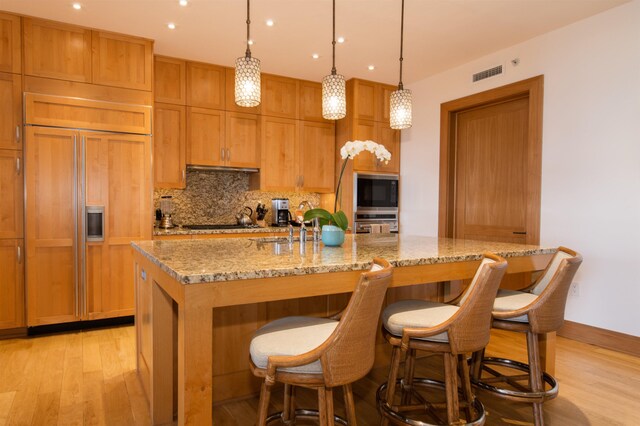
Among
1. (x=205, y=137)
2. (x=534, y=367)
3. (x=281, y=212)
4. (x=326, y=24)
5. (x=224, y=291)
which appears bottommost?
(x=534, y=367)

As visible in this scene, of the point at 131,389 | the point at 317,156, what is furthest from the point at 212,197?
the point at 131,389

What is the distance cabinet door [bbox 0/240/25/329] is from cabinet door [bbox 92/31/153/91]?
1.58 m

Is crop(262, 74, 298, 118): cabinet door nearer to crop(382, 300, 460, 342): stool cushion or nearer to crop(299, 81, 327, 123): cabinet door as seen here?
crop(299, 81, 327, 123): cabinet door

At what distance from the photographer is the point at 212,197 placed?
4793 mm

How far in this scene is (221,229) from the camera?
4070mm

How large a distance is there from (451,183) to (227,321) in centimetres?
334

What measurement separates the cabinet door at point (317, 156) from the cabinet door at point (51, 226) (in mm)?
2427

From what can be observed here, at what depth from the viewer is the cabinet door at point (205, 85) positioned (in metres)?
4.34

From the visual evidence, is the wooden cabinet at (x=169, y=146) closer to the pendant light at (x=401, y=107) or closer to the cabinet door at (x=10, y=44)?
the cabinet door at (x=10, y=44)

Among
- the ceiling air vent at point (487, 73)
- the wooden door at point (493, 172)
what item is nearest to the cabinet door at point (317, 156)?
the wooden door at point (493, 172)

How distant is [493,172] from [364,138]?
4.98ft

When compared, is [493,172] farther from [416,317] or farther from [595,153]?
[416,317]

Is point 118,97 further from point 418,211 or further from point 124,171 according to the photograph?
point 418,211

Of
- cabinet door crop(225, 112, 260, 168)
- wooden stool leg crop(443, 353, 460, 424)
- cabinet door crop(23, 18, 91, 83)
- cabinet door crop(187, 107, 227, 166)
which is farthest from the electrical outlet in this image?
cabinet door crop(23, 18, 91, 83)
